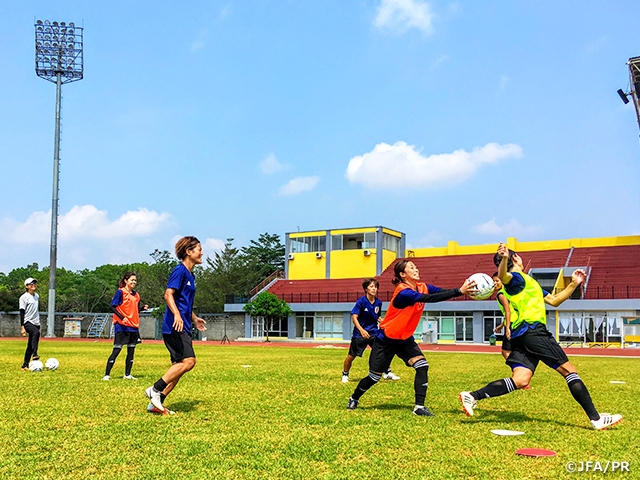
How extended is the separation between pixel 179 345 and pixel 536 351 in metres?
4.23

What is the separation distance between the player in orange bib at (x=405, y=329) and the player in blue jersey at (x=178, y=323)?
88.0 inches

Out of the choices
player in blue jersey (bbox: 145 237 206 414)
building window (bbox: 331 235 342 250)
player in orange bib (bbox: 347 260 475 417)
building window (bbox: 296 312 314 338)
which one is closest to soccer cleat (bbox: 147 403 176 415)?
player in blue jersey (bbox: 145 237 206 414)

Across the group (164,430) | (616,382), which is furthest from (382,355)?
(616,382)

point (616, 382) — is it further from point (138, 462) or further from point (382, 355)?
point (138, 462)

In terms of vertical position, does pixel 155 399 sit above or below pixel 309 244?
below

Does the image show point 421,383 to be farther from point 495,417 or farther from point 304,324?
point 304,324

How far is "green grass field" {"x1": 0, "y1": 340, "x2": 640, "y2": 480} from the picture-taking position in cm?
520

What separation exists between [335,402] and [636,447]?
13.9 feet

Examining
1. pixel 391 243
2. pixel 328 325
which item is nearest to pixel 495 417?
pixel 328 325

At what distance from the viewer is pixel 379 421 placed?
7.55 meters

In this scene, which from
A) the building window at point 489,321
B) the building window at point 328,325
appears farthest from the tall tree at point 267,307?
the building window at point 489,321

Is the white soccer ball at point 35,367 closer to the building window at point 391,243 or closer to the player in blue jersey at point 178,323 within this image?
the player in blue jersey at point 178,323

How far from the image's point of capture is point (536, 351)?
7.56m

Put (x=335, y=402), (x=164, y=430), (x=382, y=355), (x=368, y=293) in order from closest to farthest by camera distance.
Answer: (x=164, y=430), (x=382, y=355), (x=335, y=402), (x=368, y=293)
